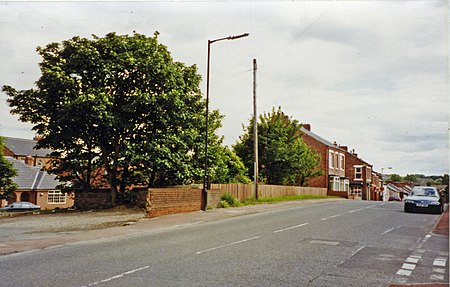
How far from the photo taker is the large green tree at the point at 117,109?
21891 mm

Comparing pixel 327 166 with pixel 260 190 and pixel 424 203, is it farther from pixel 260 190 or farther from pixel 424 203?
pixel 424 203

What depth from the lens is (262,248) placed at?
11289 mm

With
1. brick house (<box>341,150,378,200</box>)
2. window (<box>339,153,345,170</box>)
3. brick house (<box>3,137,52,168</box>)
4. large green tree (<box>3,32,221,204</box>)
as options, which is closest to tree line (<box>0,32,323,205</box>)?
large green tree (<box>3,32,221,204</box>)

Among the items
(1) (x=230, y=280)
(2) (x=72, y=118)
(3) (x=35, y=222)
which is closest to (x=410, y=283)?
(1) (x=230, y=280)

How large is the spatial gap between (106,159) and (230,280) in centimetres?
1849

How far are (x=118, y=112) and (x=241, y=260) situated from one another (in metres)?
14.9

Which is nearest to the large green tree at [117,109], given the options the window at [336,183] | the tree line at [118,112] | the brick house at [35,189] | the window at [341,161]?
the tree line at [118,112]

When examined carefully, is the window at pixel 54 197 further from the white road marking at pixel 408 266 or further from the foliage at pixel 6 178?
the white road marking at pixel 408 266

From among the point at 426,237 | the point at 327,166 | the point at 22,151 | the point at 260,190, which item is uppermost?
the point at 22,151

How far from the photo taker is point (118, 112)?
22594 millimetres

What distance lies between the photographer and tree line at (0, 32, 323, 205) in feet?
72.1

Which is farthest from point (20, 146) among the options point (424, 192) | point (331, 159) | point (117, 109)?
point (424, 192)

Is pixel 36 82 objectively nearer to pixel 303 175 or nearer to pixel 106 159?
pixel 106 159

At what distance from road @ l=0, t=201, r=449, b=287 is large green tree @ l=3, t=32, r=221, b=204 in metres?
8.55
